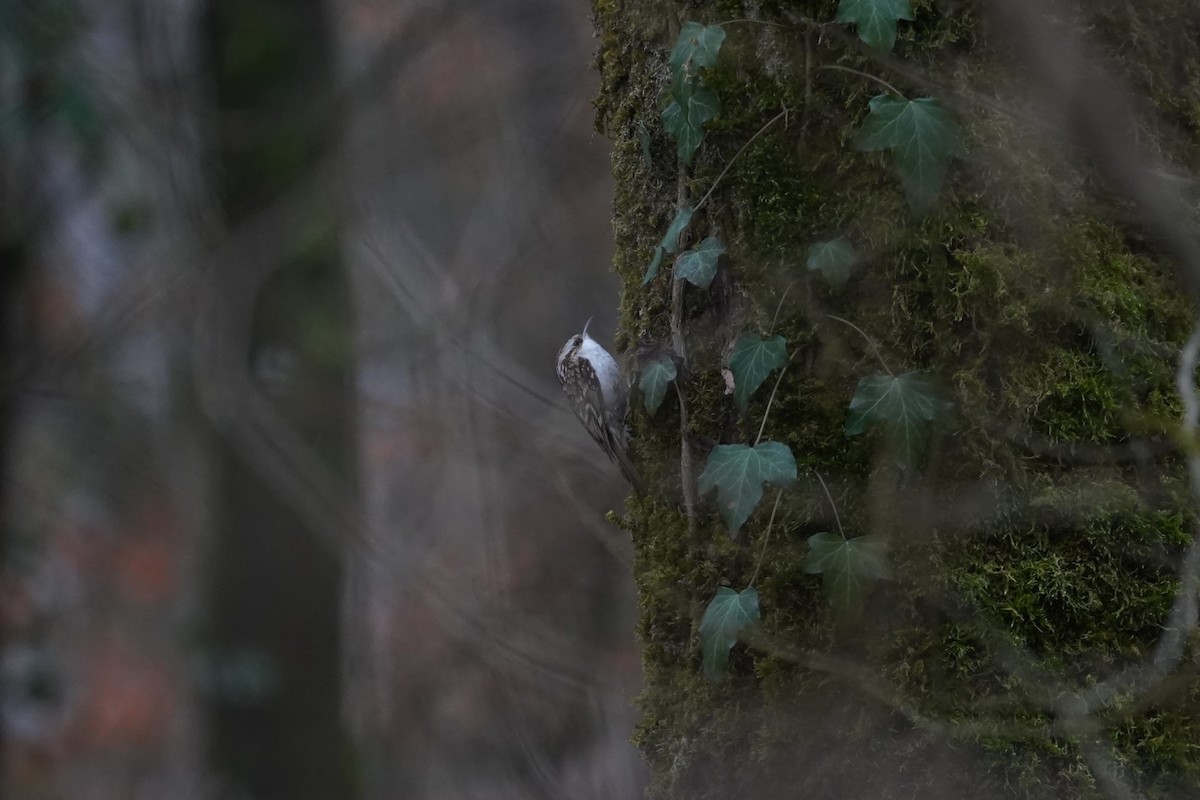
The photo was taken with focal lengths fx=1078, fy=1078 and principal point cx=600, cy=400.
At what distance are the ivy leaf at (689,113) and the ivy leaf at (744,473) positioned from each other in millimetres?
543

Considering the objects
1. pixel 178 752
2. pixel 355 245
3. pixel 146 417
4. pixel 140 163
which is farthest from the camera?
pixel 178 752

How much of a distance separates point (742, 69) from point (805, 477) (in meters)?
0.73

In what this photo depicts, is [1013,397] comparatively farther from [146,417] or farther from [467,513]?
[467,513]

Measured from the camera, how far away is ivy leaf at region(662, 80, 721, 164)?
74.3 inches

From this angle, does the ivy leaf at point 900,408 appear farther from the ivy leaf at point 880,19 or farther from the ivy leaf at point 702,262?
the ivy leaf at point 880,19

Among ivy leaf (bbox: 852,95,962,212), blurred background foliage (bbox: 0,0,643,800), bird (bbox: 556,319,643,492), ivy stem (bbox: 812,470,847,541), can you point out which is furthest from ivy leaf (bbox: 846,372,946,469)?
blurred background foliage (bbox: 0,0,643,800)

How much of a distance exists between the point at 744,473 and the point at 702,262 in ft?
1.28

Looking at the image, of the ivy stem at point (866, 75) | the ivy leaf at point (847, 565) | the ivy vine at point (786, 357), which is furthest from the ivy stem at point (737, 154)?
the ivy leaf at point (847, 565)

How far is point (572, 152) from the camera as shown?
6648 millimetres

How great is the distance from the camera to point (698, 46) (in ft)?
6.00

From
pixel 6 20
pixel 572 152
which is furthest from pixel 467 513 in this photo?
pixel 6 20

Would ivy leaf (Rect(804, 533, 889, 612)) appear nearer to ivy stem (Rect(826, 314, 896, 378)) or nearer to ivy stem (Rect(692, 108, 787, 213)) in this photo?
ivy stem (Rect(826, 314, 896, 378))

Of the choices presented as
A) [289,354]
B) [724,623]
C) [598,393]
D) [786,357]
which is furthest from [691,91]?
[289,354]

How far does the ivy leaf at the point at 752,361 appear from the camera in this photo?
186cm
